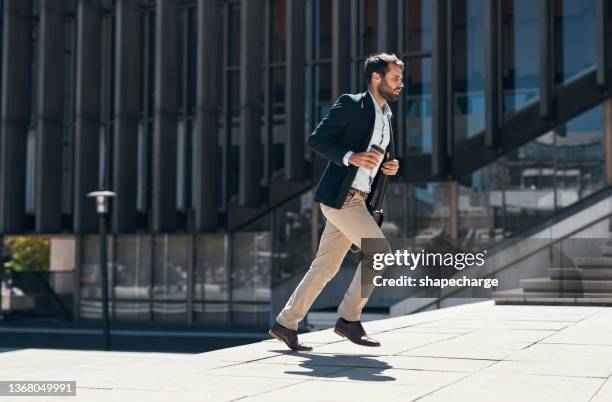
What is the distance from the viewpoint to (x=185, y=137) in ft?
96.2

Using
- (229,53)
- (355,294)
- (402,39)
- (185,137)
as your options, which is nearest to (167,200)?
(185,137)

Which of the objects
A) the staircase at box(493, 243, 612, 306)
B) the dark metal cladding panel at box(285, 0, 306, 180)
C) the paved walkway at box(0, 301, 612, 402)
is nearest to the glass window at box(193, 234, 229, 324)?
the dark metal cladding panel at box(285, 0, 306, 180)

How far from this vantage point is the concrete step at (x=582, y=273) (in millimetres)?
13148

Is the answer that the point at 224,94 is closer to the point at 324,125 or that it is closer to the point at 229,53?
the point at 229,53

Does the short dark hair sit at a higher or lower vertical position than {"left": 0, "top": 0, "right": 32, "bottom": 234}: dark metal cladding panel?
lower

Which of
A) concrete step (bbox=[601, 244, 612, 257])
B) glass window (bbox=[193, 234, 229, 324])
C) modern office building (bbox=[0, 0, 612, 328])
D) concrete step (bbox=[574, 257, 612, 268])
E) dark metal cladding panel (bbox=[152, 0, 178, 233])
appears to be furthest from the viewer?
glass window (bbox=[193, 234, 229, 324])

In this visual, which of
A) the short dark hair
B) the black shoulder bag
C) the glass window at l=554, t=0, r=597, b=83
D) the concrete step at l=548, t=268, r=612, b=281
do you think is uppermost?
the glass window at l=554, t=0, r=597, b=83

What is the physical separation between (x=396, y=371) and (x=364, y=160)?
52.9 inches

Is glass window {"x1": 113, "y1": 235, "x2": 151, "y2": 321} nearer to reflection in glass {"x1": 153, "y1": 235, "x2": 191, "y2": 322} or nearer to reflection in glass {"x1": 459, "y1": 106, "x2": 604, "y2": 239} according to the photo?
reflection in glass {"x1": 153, "y1": 235, "x2": 191, "y2": 322}

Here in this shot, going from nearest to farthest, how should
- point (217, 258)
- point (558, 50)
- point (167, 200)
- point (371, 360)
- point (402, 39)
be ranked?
point (371, 360)
point (558, 50)
point (402, 39)
point (167, 200)
point (217, 258)

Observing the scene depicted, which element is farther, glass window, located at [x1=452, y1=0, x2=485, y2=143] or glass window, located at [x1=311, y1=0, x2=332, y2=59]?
glass window, located at [x1=311, y1=0, x2=332, y2=59]

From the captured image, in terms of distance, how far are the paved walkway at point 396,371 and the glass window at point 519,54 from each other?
1570 cm

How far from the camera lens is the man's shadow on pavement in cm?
536

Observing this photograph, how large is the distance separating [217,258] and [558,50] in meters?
11.7
